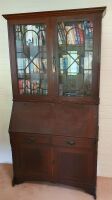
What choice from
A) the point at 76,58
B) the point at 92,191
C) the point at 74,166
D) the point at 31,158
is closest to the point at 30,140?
the point at 31,158

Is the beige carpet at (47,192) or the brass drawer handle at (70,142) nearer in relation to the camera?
the brass drawer handle at (70,142)

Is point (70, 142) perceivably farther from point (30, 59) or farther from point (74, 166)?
point (30, 59)

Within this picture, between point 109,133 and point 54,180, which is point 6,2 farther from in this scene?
point 54,180

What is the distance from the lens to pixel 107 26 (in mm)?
2371

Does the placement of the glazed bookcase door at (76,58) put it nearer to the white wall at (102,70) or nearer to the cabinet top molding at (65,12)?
the cabinet top molding at (65,12)

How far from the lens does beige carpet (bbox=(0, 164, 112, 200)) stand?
2422 millimetres

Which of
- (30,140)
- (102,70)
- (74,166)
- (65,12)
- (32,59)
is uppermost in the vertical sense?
(65,12)

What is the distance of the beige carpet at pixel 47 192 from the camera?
2422 millimetres

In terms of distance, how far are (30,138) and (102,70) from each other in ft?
3.74

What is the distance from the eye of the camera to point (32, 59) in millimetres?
2445

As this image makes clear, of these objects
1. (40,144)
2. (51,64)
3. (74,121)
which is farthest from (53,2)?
(40,144)

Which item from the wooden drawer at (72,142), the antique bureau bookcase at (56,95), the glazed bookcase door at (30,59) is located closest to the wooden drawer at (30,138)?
the antique bureau bookcase at (56,95)

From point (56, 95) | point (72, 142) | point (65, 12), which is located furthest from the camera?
point (56, 95)

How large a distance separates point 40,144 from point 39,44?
1.11 m
